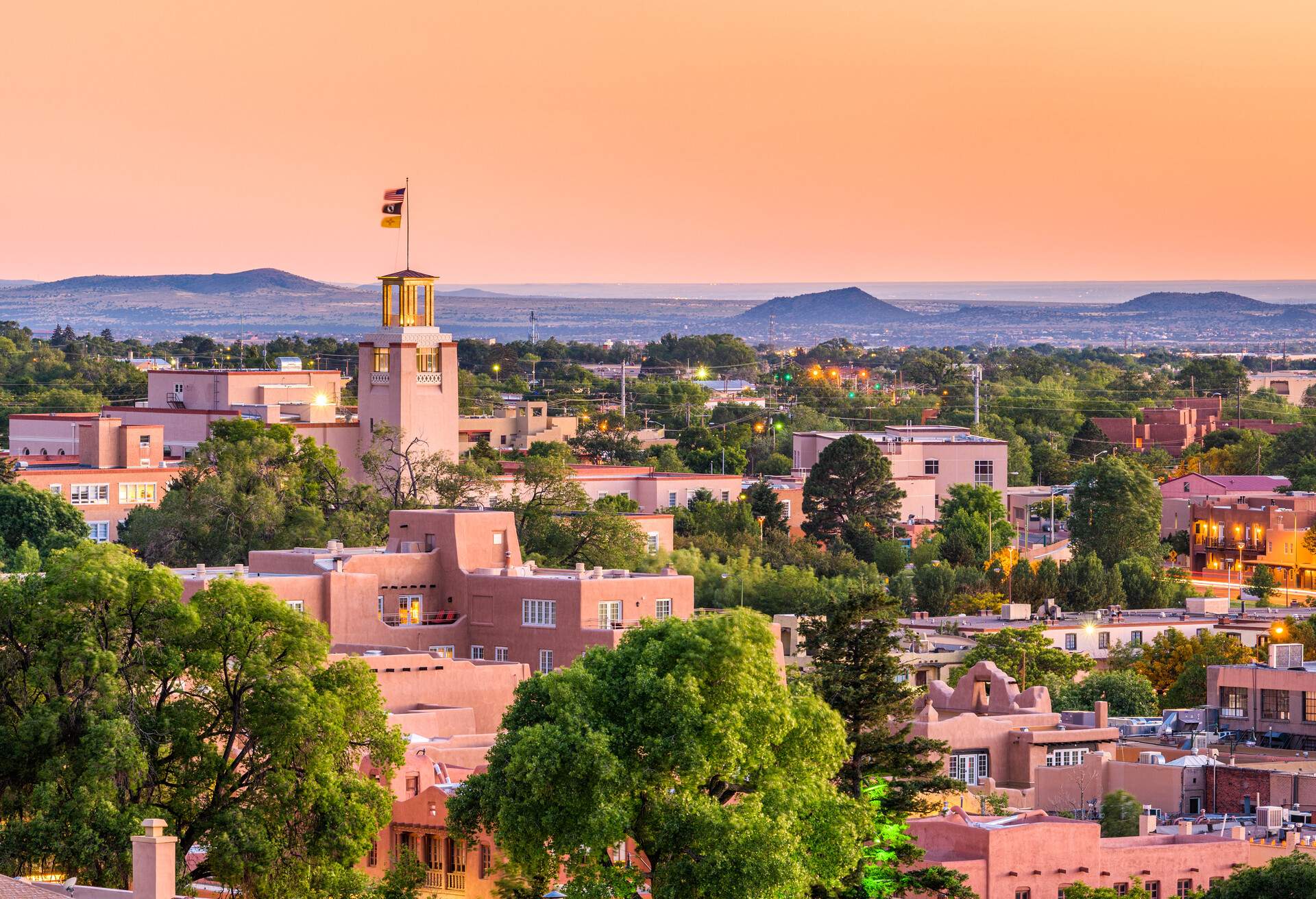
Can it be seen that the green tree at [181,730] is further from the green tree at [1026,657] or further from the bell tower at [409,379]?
the bell tower at [409,379]

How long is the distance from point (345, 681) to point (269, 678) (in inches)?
48.8

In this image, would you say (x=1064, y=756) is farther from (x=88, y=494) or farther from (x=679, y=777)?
(x=88, y=494)

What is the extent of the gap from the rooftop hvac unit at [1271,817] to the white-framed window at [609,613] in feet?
52.1

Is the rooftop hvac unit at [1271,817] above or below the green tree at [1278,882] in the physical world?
below

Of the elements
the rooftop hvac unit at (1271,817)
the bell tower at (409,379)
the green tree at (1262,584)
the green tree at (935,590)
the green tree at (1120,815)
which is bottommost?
the green tree at (1262,584)

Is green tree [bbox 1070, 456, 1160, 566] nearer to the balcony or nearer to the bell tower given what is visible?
the bell tower

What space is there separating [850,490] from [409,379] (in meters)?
23.5

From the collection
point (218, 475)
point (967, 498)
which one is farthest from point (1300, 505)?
Answer: point (218, 475)

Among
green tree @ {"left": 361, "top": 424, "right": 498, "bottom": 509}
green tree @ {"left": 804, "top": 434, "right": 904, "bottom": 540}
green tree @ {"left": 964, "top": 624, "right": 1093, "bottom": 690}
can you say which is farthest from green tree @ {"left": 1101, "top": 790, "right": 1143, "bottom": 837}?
green tree @ {"left": 804, "top": 434, "right": 904, "bottom": 540}

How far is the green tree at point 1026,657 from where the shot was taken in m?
77.9

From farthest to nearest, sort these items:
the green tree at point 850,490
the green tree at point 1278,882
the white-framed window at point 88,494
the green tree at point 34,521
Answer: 1. the green tree at point 850,490
2. the white-framed window at point 88,494
3. the green tree at point 34,521
4. the green tree at point 1278,882

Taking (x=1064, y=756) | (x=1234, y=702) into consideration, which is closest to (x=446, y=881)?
(x=1064, y=756)

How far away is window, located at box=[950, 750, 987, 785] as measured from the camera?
202 feet

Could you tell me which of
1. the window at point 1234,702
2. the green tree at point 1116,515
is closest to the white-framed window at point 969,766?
the window at point 1234,702
